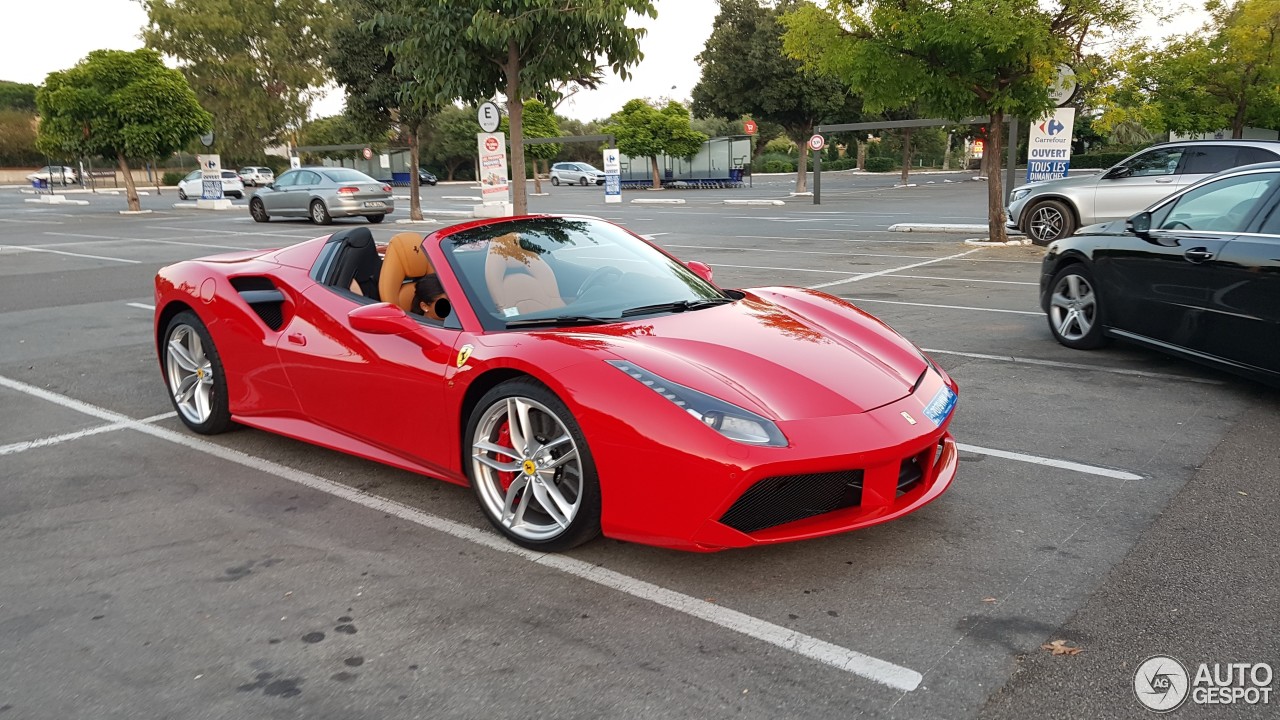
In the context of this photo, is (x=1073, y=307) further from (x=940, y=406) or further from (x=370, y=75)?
(x=370, y=75)

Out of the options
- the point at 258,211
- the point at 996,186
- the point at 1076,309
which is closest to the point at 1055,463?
the point at 1076,309

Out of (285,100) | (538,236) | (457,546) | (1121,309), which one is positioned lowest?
(457,546)

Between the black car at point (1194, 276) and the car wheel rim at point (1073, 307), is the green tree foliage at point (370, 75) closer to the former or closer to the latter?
the car wheel rim at point (1073, 307)

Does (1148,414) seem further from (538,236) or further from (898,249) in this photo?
(898,249)

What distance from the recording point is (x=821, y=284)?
11.4 m

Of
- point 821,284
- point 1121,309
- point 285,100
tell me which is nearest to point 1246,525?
point 1121,309

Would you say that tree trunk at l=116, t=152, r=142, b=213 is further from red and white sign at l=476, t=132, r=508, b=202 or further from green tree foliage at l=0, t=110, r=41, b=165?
green tree foliage at l=0, t=110, r=41, b=165

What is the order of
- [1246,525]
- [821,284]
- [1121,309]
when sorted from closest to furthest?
[1246,525], [1121,309], [821,284]

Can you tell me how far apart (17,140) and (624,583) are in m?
93.0

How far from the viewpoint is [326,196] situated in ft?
77.9

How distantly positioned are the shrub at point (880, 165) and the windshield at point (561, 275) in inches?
2452

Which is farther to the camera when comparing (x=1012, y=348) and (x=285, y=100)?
(x=285, y=100)

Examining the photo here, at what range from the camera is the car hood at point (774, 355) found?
341cm

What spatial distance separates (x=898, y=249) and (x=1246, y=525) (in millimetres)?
12195
